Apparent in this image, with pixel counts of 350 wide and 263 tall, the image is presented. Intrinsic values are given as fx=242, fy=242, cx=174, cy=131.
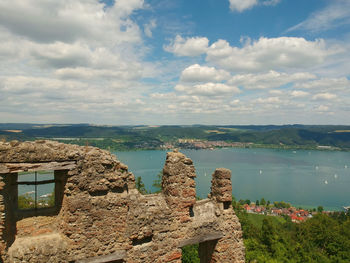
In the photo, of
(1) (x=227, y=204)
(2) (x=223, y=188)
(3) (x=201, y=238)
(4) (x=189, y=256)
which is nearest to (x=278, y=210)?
(4) (x=189, y=256)

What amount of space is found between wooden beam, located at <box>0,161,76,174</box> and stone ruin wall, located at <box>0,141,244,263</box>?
21 millimetres

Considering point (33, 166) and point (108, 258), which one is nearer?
point (33, 166)

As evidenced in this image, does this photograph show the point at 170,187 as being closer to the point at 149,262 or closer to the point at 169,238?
the point at 169,238

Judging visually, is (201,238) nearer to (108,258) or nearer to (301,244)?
(108,258)

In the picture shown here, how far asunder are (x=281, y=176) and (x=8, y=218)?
350 ft

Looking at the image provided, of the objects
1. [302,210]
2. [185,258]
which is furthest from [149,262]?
[302,210]

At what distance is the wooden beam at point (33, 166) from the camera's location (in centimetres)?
712

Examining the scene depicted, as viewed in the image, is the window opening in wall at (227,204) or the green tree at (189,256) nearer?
the window opening in wall at (227,204)

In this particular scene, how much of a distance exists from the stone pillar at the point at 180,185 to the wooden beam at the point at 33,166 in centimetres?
354

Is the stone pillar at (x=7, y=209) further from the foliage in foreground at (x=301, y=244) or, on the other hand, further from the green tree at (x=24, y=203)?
the foliage in foreground at (x=301, y=244)

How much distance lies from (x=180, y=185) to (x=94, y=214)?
10.7 feet

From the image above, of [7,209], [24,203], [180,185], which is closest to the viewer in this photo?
[7,209]

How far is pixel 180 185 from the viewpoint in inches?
369

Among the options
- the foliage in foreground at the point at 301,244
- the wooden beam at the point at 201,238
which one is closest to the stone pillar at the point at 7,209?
the wooden beam at the point at 201,238
